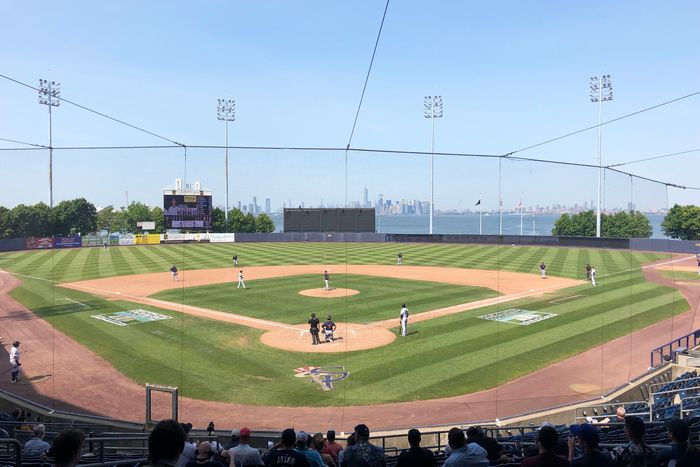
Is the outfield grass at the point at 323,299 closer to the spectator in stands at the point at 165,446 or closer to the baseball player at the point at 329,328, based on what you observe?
the baseball player at the point at 329,328

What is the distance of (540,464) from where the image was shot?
3740 mm

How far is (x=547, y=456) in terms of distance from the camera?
3789 mm

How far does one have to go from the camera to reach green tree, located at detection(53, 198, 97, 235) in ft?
58.5

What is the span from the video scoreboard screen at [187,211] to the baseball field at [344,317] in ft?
5.57

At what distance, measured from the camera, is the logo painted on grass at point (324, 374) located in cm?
1514

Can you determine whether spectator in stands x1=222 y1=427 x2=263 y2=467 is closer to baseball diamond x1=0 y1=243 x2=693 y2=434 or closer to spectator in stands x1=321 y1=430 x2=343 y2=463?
spectator in stands x1=321 y1=430 x2=343 y2=463

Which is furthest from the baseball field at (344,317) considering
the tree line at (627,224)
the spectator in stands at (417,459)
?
the spectator in stands at (417,459)

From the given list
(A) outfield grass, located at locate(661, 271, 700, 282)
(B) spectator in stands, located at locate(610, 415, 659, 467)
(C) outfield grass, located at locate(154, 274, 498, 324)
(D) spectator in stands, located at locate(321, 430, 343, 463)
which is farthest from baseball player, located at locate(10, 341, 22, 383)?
(A) outfield grass, located at locate(661, 271, 700, 282)

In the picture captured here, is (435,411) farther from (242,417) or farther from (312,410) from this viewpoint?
(242,417)

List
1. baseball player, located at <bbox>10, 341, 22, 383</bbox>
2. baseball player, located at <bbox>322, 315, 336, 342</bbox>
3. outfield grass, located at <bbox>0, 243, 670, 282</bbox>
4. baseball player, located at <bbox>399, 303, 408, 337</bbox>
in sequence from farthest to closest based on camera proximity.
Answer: outfield grass, located at <bbox>0, 243, 670, 282</bbox>, baseball player, located at <bbox>399, 303, 408, 337</bbox>, baseball player, located at <bbox>322, 315, 336, 342</bbox>, baseball player, located at <bbox>10, 341, 22, 383</bbox>

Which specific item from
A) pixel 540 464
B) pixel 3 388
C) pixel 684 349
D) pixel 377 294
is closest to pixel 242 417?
pixel 3 388

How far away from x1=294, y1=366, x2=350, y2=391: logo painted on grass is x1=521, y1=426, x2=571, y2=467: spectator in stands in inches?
450

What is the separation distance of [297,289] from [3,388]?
1851 centimetres

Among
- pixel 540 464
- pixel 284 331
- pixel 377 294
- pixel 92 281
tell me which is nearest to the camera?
pixel 540 464
